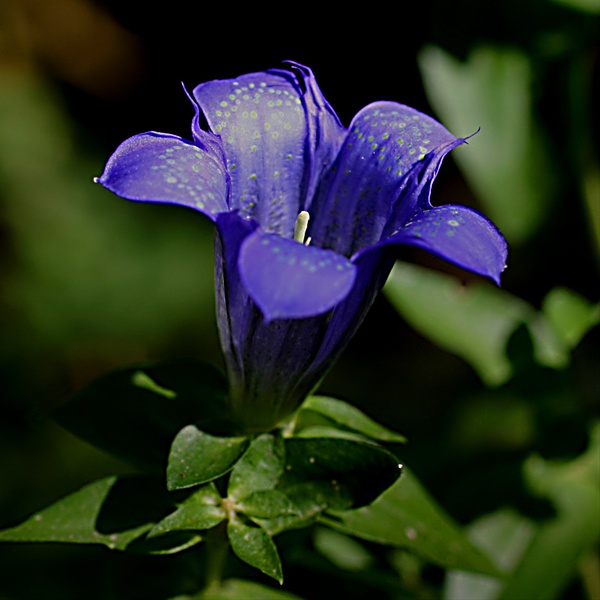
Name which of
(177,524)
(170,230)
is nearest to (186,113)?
(170,230)

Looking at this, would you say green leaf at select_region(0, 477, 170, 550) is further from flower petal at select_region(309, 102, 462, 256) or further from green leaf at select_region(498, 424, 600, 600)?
green leaf at select_region(498, 424, 600, 600)

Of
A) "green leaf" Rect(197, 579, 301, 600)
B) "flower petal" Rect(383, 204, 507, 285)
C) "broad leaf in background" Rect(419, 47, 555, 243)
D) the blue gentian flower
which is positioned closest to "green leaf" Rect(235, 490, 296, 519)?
the blue gentian flower

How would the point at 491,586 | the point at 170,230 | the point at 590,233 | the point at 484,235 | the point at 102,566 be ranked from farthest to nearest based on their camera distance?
1. the point at 170,230
2. the point at 590,233
3. the point at 491,586
4. the point at 102,566
5. the point at 484,235

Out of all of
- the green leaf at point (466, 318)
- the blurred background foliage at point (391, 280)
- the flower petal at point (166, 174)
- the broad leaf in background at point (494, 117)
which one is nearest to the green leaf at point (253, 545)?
the blurred background foliage at point (391, 280)

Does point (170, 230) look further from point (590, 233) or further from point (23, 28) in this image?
point (590, 233)

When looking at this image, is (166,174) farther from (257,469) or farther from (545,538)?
(545,538)

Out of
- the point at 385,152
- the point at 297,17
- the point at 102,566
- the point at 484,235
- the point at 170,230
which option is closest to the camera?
the point at 484,235

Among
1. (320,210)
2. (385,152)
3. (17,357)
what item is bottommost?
(17,357)
